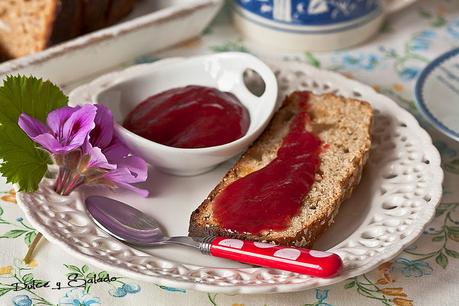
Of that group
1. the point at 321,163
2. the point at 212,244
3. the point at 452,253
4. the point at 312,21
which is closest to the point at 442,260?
the point at 452,253

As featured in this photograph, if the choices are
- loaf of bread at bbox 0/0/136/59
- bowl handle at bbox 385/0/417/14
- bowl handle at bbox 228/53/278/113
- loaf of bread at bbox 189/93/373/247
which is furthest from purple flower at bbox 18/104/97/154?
bowl handle at bbox 385/0/417/14

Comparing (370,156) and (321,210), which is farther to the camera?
(370,156)

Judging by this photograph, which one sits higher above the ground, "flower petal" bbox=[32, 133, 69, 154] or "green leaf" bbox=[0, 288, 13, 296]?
"flower petal" bbox=[32, 133, 69, 154]

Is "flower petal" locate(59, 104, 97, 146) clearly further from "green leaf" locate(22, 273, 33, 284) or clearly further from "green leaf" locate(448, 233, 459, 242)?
"green leaf" locate(448, 233, 459, 242)

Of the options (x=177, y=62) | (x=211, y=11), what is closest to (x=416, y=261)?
(x=177, y=62)

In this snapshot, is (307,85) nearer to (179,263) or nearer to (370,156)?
(370,156)

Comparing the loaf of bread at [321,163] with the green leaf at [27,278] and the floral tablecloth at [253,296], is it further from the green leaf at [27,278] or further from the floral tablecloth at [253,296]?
the green leaf at [27,278]
